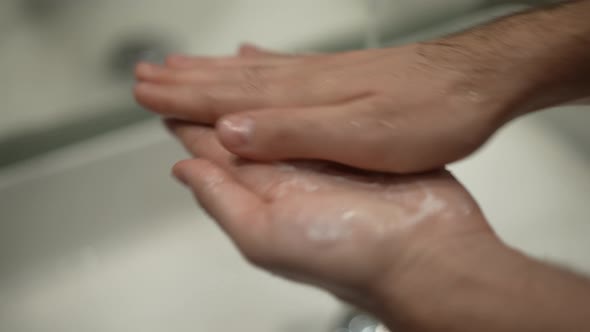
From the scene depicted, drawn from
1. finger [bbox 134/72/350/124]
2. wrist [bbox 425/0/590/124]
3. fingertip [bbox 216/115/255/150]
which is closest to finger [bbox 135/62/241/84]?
finger [bbox 134/72/350/124]

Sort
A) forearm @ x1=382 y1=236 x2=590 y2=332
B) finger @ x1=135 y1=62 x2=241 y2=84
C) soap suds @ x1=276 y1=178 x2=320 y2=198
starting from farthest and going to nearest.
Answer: finger @ x1=135 y1=62 x2=241 y2=84, soap suds @ x1=276 y1=178 x2=320 y2=198, forearm @ x1=382 y1=236 x2=590 y2=332

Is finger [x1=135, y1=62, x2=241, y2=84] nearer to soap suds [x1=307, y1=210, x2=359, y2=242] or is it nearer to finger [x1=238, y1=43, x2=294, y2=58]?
finger [x1=238, y1=43, x2=294, y2=58]

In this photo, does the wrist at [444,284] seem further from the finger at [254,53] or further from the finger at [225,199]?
the finger at [254,53]

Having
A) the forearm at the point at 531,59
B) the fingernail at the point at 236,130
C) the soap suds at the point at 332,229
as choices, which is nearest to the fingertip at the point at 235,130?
the fingernail at the point at 236,130

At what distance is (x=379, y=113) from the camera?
531 millimetres

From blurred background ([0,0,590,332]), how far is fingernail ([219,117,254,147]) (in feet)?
1.35

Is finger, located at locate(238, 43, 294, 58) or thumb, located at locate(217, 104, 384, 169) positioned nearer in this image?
thumb, located at locate(217, 104, 384, 169)

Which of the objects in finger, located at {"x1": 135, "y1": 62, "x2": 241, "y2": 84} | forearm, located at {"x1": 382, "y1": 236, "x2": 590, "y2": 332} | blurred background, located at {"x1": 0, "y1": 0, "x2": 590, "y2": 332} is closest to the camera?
forearm, located at {"x1": 382, "y1": 236, "x2": 590, "y2": 332}

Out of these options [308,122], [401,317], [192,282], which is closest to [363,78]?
[308,122]

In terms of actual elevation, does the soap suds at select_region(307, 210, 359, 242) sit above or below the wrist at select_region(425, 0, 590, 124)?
below

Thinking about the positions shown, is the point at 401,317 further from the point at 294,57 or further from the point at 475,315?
the point at 294,57

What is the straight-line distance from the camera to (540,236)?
0.90m

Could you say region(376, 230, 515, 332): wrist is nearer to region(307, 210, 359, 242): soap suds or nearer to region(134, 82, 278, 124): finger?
region(307, 210, 359, 242): soap suds

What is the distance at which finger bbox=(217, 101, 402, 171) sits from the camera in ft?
1.71
